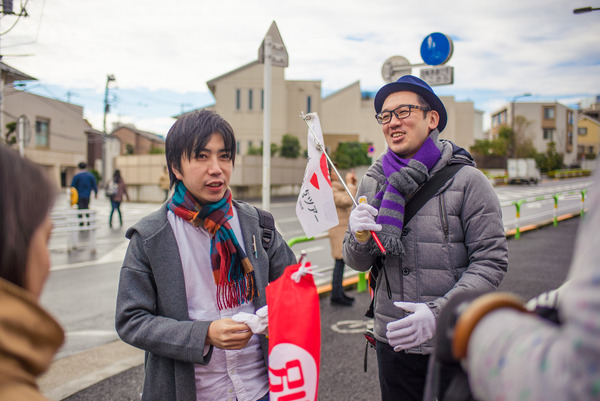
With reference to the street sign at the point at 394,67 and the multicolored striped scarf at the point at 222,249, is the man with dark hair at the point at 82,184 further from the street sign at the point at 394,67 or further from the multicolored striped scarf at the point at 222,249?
the multicolored striped scarf at the point at 222,249

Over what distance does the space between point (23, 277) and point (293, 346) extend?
2.85ft

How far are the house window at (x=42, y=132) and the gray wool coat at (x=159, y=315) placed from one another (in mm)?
42988

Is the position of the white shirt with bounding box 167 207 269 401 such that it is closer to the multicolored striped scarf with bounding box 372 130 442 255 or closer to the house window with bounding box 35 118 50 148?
the multicolored striped scarf with bounding box 372 130 442 255

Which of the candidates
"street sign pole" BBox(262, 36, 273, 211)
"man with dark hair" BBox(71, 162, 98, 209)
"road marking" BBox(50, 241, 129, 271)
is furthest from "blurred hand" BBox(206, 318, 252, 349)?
"man with dark hair" BBox(71, 162, 98, 209)

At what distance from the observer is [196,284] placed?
1.78m

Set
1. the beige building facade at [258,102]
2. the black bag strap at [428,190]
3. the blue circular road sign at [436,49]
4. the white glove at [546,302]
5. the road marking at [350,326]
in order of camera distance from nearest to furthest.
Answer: the white glove at [546,302], the black bag strap at [428,190], the road marking at [350,326], the blue circular road sign at [436,49], the beige building facade at [258,102]

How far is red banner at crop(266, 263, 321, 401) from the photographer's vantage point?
145 centimetres

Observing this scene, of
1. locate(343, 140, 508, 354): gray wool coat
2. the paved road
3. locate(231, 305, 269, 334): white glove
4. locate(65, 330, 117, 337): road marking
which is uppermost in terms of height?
locate(343, 140, 508, 354): gray wool coat

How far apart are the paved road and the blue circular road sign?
11.4 feet

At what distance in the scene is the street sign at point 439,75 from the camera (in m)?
5.65

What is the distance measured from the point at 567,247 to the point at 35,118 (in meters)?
41.6

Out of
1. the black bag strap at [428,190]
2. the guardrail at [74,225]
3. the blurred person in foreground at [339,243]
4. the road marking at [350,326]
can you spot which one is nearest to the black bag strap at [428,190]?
the black bag strap at [428,190]

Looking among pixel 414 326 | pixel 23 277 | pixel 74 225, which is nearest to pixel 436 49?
pixel 414 326

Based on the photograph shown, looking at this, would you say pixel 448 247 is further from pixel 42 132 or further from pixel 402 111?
pixel 42 132
